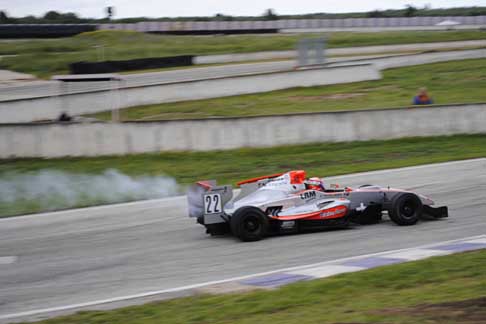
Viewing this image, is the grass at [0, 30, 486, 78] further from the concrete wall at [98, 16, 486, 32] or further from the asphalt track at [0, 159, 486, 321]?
the asphalt track at [0, 159, 486, 321]

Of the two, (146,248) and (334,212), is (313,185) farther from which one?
(146,248)

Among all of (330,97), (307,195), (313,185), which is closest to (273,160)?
(313,185)

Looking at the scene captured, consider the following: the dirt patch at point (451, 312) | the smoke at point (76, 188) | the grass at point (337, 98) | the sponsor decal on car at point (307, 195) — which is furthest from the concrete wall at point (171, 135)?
the dirt patch at point (451, 312)

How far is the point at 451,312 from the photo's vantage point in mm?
6059

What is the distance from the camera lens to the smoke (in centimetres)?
1534

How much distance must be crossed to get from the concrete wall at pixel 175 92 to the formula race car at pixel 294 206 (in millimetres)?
12759

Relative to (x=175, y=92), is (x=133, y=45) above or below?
above

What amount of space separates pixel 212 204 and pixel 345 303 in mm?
4402

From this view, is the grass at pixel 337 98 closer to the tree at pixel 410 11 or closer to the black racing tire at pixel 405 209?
the black racing tire at pixel 405 209

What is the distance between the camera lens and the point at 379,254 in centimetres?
966

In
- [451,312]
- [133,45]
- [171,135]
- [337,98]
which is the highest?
[133,45]

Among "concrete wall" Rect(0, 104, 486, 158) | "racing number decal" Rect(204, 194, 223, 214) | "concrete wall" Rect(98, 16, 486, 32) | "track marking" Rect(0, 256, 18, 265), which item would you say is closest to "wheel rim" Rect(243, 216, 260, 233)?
"racing number decal" Rect(204, 194, 223, 214)

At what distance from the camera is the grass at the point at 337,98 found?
26266 millimetres

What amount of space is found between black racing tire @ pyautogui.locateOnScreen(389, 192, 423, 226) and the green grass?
284 cm
